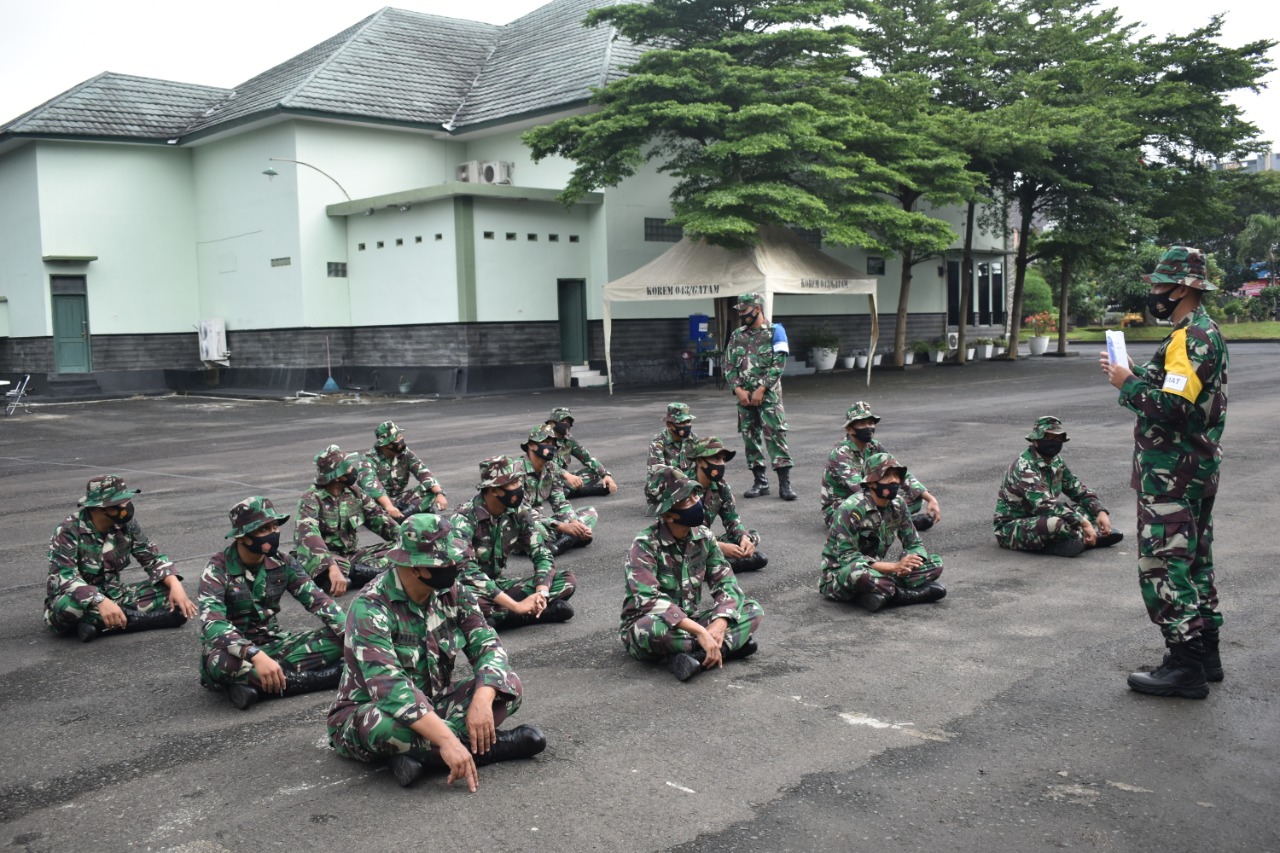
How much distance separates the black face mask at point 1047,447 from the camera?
8711mm

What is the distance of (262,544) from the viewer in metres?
5.97

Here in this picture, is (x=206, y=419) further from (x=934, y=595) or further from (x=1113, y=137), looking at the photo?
(x=1113, y=137)

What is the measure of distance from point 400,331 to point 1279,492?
69.1ft

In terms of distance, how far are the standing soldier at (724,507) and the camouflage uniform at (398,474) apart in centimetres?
274

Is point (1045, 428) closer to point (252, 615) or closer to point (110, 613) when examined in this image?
point (252, 615)

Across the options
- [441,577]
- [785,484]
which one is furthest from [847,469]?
[441,577]

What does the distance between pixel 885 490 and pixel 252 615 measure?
3993 mm

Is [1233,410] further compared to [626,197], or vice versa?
[626,197]

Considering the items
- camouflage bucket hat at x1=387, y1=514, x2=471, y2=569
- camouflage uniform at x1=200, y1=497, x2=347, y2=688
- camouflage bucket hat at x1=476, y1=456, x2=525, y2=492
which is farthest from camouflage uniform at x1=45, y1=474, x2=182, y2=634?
camouflage bucket hat at x1=387, y1=514, x2=471, y2=569

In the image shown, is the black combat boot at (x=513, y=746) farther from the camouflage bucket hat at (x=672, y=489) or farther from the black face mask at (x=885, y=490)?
the black face mask at (x=885, y=490)

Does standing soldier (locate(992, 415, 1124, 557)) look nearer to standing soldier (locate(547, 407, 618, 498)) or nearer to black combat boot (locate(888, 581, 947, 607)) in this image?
black combat boot (locate(888, 581, 947, 607))

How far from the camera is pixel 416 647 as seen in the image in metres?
4.95

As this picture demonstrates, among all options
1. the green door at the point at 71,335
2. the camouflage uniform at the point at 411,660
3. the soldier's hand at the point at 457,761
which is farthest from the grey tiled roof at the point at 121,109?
the soldier's hand at the point at 457,761

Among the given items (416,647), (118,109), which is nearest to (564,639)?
(416,647)
